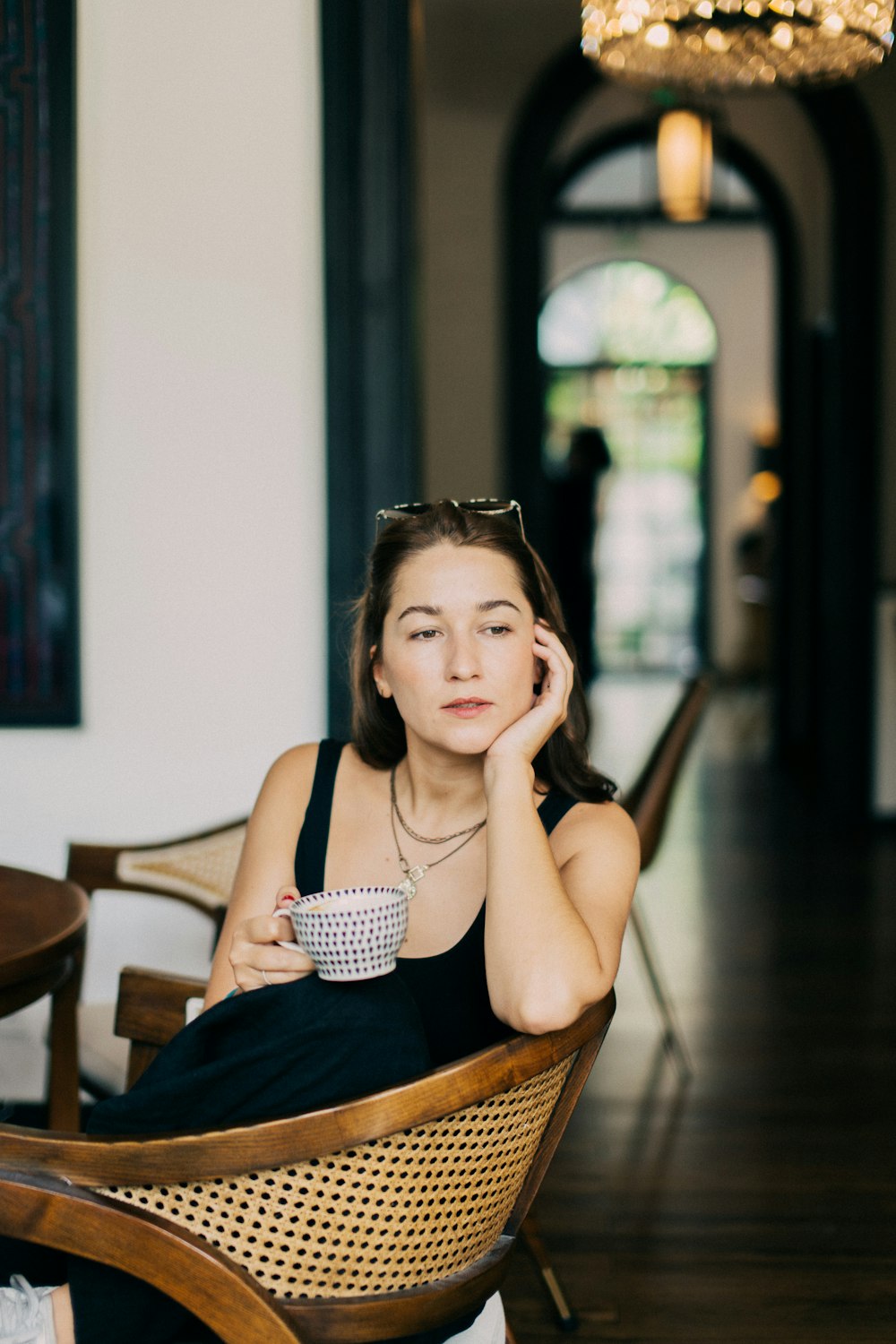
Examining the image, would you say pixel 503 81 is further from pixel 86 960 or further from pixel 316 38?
pixel 86 960

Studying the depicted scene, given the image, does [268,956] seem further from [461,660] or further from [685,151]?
[685,151]

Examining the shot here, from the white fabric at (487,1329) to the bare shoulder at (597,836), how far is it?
0.48 meters

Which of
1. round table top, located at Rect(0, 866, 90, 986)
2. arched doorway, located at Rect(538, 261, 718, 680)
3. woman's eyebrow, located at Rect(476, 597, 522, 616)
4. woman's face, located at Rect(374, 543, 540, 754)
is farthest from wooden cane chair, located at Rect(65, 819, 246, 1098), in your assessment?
arched doorway, located at Rect(538, 261, 718, 680)

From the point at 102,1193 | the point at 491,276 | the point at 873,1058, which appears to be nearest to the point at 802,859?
the point at 873,1058

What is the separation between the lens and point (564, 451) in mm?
13180

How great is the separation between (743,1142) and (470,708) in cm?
170

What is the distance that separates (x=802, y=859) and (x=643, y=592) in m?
8.01

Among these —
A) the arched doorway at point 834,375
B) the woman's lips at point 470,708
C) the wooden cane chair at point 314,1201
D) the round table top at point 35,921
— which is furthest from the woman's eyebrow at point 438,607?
the arched doorway at point 834,375

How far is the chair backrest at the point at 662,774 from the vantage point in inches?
111

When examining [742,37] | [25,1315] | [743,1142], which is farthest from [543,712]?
[742,37]

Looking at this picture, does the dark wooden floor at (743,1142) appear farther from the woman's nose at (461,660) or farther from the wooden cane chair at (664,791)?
the woman's nose at (461,660)

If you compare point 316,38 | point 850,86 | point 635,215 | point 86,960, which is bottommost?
point 86,960

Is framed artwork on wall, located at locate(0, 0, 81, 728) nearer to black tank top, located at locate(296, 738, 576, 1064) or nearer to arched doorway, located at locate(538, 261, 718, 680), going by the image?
black tank top, located at locate(296, 738, 576, 1064)

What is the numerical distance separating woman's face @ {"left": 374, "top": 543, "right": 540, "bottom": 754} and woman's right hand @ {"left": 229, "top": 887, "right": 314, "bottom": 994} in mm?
285
